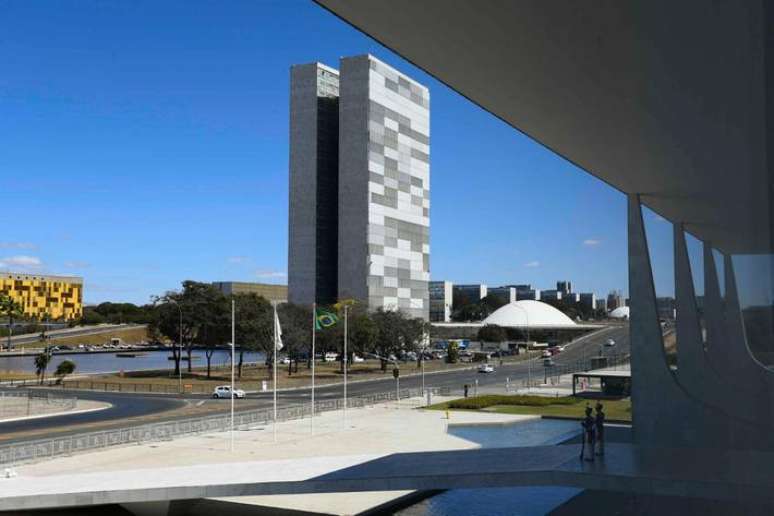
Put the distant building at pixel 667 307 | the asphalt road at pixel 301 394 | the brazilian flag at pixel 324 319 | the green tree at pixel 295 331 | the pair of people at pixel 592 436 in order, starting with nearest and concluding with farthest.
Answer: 1. the pair of people at pixel 592 436
2. the distant building at pixel 667 307
3. the brazilian flag at pixel 324 319
4. the asphalt road at pixel 301 394
5. the green tree at pixel 295 331

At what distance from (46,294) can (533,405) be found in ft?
464

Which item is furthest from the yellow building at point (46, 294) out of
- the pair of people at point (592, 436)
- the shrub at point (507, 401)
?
the pair of people at point (592, 436)

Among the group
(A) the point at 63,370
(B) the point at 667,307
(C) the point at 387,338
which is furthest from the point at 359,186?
(B) the point at 667,307

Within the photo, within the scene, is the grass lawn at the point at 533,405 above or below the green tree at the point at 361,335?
below

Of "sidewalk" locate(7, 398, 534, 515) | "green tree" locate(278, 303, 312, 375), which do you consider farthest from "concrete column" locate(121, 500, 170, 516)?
"green tree" locate(278, 303, 312, 375)

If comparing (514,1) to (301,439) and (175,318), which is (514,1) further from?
(175,318)

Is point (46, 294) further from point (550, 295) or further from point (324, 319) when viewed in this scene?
point (324, 319)

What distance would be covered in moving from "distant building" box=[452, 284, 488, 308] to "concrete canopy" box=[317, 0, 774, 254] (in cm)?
11788

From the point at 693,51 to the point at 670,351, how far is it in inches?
552

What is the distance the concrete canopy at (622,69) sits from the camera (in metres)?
7.40

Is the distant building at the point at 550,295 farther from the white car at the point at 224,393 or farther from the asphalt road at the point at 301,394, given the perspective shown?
the white car at the point at 224,393

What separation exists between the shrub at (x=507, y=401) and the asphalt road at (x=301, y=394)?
9.33m

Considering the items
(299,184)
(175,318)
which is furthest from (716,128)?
(299,184)

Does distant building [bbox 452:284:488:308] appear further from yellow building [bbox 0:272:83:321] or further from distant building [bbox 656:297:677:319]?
distant building [bbox 656:297:677:319]
